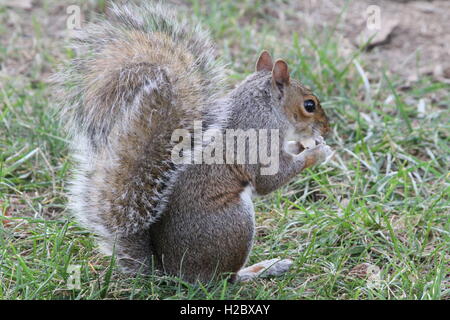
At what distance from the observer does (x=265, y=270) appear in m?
2.13

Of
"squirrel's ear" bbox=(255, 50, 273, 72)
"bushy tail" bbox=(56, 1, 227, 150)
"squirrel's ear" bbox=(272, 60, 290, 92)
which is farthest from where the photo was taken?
"squirrel's ear" bbox=(255, 50, 273, 72)

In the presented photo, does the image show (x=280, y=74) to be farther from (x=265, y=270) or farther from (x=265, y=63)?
(x=265, y=270)

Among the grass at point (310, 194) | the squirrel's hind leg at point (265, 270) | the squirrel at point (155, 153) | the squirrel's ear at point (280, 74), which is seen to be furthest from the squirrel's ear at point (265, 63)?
the squirrel's hind leg at point (265, 270)

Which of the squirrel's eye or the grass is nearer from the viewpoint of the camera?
the grass

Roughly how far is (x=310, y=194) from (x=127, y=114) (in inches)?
40.7

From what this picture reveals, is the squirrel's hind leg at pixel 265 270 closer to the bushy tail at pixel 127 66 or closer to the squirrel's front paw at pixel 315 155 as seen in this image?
the squirrel's front paw at pixel 315 155

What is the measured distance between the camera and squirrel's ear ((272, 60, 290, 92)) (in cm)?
225

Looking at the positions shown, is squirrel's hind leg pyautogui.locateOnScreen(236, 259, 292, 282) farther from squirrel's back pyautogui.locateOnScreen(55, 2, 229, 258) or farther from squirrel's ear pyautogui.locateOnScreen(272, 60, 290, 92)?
squirrel's ear pyautogui.locateOnScreen(272, 60, 290, 92)

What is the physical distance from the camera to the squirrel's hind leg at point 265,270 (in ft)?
7.09

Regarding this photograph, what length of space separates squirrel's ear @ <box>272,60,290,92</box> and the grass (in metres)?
0.48

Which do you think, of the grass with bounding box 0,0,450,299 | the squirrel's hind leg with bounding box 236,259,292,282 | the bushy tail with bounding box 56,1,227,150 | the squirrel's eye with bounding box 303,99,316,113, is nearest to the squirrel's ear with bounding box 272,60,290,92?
the squirrel's eye with bounding box 303,99,316,113

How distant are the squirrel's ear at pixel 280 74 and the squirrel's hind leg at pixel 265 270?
588 mm

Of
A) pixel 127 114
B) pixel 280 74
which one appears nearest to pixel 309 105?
pixel 280 74

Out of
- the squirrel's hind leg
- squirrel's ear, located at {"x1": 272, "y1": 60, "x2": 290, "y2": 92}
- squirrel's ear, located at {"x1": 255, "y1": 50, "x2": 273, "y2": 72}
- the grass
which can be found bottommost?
the squirrel's hind leg
